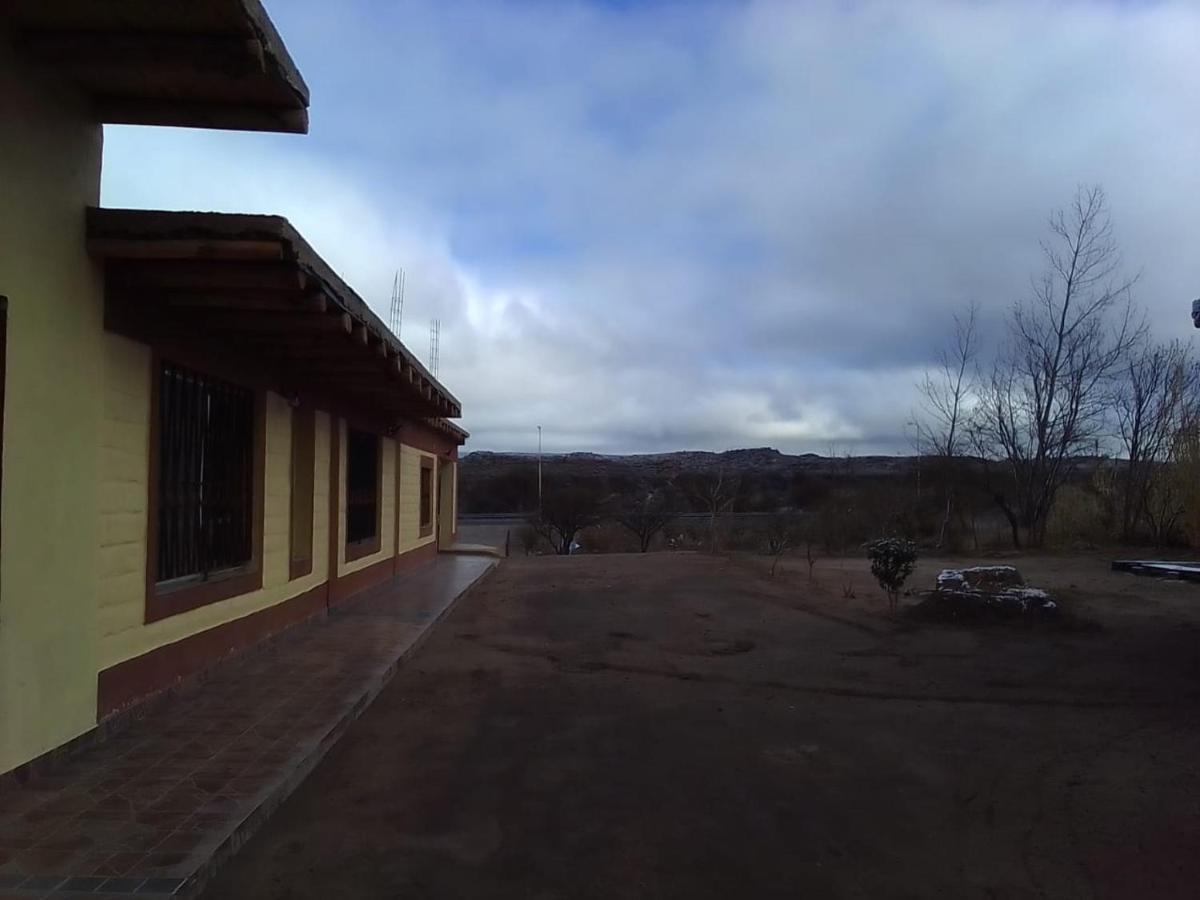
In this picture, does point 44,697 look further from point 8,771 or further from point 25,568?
point 25,568

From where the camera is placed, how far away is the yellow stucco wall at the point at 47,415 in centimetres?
428

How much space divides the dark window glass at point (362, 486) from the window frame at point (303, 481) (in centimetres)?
188

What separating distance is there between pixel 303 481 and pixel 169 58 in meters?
5.74

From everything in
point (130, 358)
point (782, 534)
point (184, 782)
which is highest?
point (130, 358)

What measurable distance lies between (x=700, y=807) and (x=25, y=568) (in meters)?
3.54

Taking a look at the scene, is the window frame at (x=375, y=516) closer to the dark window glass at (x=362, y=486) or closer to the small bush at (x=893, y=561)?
the dark window glass at (x=362, y=486)

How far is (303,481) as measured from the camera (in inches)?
377

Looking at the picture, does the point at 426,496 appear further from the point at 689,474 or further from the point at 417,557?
the point at 689,474

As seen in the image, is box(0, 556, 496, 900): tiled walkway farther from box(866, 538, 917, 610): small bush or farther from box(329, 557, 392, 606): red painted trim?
box(866, 538, 917, 610): small bush

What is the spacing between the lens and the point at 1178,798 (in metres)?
4.91

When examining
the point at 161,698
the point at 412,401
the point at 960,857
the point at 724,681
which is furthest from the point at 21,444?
the point at 412,401

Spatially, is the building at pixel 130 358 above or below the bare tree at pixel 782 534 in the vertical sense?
above

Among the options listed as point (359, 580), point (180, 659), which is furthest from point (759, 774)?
point (359, 580)

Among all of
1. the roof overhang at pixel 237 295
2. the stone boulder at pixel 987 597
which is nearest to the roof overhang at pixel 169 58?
the roof overhang at pixel 237 295
